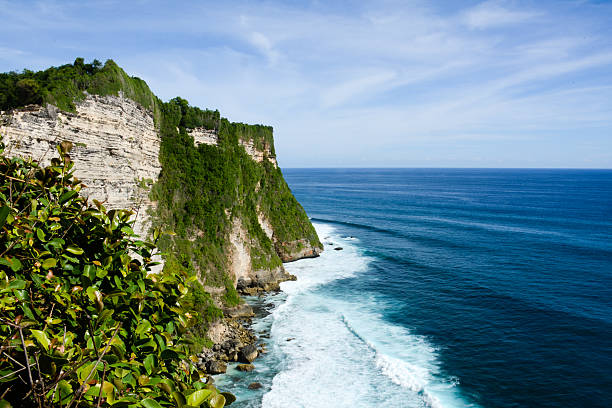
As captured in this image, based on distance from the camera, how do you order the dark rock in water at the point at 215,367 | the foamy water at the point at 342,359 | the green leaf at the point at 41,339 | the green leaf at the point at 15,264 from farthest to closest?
1. the dark rock in water at the point at 215,367
2. the foamy water at the point at 342,359
3. the green leaf at the point at 15,264
4. the green leaf at the point at 41,339

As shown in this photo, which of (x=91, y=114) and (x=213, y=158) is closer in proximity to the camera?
(x=91, y=114)

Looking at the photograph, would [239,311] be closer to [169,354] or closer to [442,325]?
[442,325]

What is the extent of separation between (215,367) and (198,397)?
24.5 meters

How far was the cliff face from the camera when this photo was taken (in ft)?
73.0

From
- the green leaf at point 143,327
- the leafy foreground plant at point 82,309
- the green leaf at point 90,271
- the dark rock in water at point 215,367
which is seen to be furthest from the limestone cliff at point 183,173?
the green leaf at point 143,327

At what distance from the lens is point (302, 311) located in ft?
122

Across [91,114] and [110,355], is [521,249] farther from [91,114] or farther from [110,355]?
[110,355]

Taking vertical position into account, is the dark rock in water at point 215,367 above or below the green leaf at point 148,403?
below

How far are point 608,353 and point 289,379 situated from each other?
25.6 meters

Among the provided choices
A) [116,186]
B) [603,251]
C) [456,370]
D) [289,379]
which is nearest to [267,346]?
[289,379]

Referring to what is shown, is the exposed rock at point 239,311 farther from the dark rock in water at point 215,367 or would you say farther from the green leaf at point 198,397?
the green leaf at point 198,397

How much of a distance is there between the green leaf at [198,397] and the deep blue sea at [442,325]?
21.1m

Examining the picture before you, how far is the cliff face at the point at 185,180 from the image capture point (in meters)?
22.2

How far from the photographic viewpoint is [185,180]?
37875 mm
